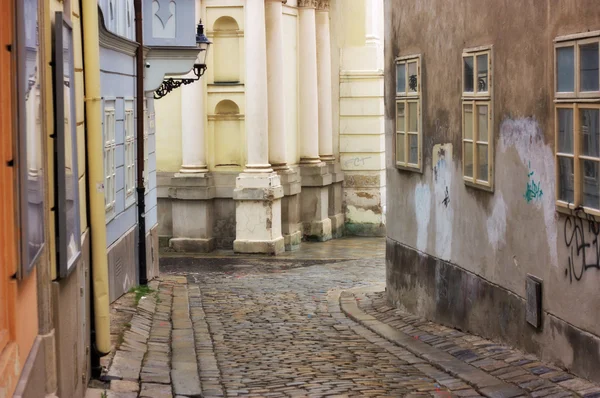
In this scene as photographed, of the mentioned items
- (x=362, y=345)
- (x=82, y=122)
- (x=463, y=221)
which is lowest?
(x=362, y=345)

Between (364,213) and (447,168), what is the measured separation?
58.3 feet

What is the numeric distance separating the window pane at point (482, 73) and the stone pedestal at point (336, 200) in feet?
58.6

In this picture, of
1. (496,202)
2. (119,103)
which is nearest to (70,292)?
(496,202)

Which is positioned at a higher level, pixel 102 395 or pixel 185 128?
pixel 185 128

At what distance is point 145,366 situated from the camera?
10.1m

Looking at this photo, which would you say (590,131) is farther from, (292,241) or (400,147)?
(292,241)

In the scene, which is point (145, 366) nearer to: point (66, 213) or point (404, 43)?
point (66, 213)

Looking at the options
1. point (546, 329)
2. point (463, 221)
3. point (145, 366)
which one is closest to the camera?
point (546, 329)

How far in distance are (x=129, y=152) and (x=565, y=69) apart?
323 inches

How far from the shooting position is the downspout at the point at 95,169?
28.1 feet

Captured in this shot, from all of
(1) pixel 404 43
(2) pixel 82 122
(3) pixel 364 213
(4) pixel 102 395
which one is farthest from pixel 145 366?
(3) pixel 364 213

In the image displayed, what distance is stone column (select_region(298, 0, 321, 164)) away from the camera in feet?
92.3

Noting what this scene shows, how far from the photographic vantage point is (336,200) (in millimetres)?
29953

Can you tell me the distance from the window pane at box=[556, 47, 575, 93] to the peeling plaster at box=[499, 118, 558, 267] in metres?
0.58
